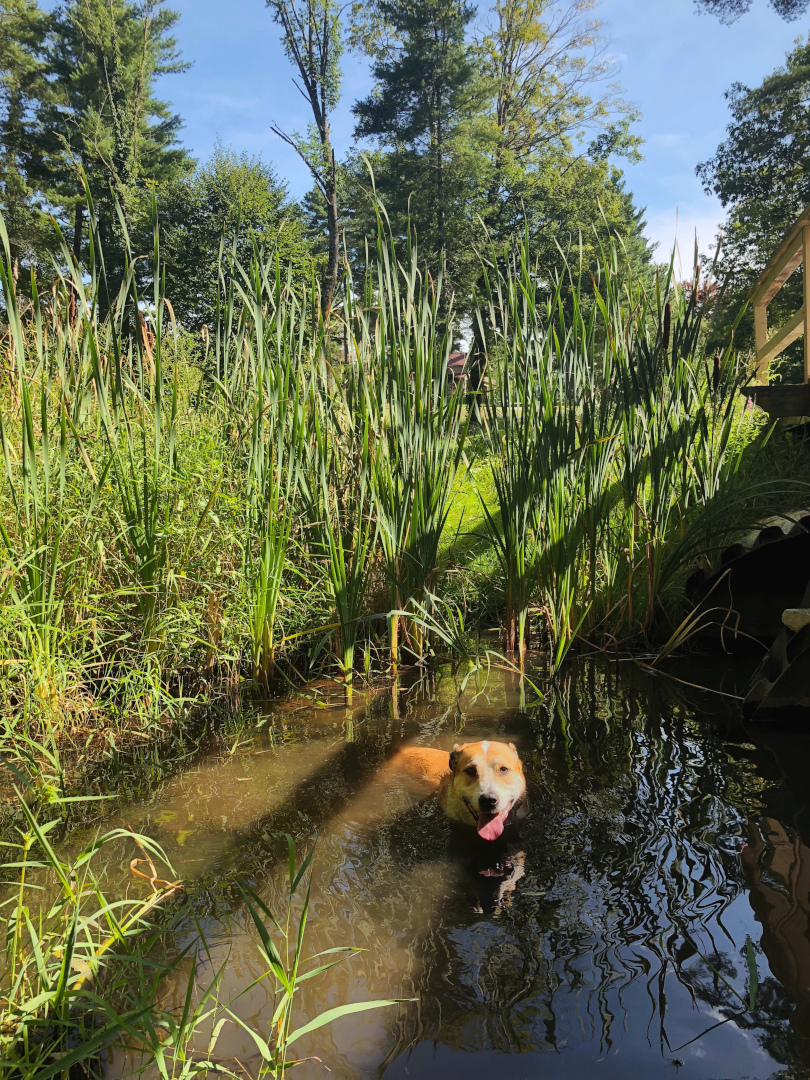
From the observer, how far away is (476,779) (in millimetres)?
2084

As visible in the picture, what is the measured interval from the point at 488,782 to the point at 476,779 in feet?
0.16

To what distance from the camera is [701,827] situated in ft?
6.46

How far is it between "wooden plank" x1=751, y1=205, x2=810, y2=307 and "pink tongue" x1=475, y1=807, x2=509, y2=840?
241 inches

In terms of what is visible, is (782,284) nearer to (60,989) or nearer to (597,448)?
(597,448)

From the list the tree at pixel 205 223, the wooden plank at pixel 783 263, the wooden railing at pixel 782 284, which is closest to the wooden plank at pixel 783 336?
the wooden railing at pixel 782 284

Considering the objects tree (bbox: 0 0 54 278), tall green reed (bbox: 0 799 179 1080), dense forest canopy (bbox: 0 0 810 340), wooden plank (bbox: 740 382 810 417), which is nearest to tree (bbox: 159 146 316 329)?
dense forest canopy (bbox: 0 0 810 340)

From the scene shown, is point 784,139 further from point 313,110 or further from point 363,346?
point 363,346

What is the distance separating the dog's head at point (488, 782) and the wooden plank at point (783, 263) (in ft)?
19.4

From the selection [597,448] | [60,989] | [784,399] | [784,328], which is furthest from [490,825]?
[784,328]

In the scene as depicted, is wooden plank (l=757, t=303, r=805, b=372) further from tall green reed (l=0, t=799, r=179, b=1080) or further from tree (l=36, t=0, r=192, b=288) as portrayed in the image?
tree (l=36, t=0, r=192, b=288)

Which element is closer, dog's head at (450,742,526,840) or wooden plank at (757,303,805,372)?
dog's head at (450,742,526,840)

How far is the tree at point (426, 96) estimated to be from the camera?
79.5 feet

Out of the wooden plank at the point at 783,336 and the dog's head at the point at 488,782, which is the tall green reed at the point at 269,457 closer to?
the dog's head at the point at 488,782

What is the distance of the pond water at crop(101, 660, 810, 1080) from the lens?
4.12 feet
